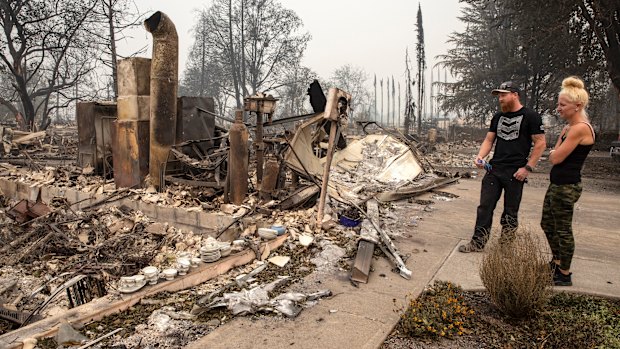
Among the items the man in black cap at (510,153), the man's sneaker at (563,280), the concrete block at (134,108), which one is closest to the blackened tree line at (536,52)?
the man in black cap at (510,153)

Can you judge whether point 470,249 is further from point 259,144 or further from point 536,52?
point 536,52

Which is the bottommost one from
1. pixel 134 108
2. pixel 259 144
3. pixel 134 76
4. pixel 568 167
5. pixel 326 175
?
pixel 326 175

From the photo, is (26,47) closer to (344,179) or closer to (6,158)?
(6,158)

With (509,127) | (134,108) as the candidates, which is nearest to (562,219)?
(509,127)

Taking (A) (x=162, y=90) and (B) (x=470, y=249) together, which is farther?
(A) (x=162, y=90)

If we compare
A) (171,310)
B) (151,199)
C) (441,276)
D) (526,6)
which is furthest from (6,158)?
(526,6)

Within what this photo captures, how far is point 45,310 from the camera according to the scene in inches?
164

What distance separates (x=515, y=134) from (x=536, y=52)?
87.4 ft

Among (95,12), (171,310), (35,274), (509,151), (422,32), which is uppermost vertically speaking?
(422,32)

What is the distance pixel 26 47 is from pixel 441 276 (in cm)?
2162

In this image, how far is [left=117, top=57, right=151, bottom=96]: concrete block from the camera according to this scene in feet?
25.9

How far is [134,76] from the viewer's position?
7.91 m

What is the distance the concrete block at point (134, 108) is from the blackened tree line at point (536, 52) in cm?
1292

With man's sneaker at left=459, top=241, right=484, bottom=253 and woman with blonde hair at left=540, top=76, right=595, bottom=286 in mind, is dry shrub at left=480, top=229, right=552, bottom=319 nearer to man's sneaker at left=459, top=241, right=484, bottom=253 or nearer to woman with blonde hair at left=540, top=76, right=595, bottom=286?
woman with blonde hair at left=540, top=76, right=595, bottom=286
